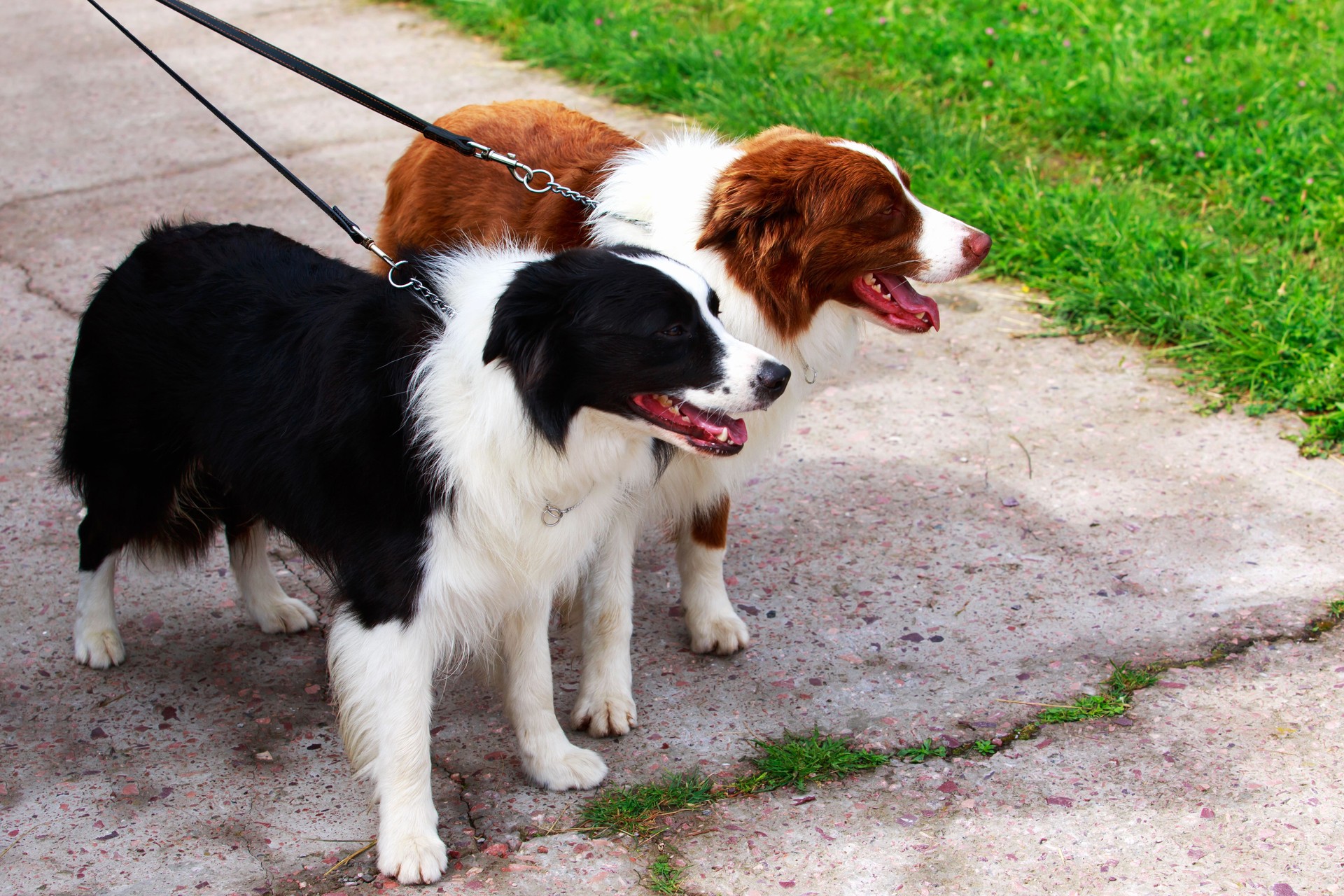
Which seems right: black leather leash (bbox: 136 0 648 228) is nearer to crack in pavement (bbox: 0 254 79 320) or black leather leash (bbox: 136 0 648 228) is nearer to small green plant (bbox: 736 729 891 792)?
small green plant (bbox: 736 729 891 792)

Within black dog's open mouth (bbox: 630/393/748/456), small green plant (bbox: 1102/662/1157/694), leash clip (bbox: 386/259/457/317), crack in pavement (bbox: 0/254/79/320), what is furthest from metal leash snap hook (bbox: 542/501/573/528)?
crack in pavement (bbox: 0/254/79/320)

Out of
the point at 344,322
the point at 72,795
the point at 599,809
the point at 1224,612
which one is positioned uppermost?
the point at 344,322

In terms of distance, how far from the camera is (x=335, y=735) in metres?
3.24

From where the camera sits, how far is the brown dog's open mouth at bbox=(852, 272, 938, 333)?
3.33m

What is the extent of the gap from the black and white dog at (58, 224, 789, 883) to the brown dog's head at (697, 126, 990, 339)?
457 millimetres

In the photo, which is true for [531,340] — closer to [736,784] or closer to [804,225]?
[804,225]

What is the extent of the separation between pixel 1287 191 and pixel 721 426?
4.19 m

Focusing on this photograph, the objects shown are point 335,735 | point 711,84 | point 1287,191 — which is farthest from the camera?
point 711,84

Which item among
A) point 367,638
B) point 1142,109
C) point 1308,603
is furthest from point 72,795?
point 1142,109

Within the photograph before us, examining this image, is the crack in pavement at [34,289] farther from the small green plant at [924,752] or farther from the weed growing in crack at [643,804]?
the small green plant at [924,752]

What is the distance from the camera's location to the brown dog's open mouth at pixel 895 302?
10.9ft

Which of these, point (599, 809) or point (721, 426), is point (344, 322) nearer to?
point (721, 426)

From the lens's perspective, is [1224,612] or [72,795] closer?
[72,795]

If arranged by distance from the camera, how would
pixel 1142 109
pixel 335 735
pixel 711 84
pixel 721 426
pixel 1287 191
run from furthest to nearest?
pixel 711 84, pixel 1142 109, pixel 1287 191, pixel 335 735, pixel 721 426
